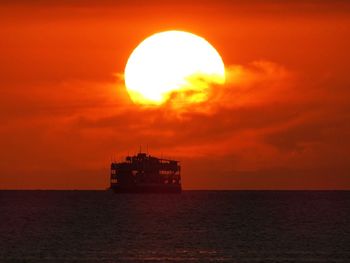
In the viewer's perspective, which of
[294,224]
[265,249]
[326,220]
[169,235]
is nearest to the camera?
[265,249]

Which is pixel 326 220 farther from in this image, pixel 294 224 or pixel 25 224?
pixel 25 224

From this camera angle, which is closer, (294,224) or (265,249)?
(265,249)

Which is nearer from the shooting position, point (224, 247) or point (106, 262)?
point (106, 262)

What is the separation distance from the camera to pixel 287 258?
90625 millimetres

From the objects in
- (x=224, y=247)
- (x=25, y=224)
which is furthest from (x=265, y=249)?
(x=25, y=224)

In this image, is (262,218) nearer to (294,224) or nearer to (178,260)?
(294,224)

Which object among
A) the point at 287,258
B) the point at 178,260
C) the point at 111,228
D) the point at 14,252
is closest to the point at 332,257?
the point at 287,258

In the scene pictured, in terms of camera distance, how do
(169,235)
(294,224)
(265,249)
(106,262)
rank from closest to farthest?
(106,262) → (265,249) → (169,235) → (294,224)

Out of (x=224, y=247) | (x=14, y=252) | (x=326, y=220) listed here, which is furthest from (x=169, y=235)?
(x=326, y=220)

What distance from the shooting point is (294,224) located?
147 meters

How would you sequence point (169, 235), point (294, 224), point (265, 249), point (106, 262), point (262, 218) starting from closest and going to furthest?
1. point (106, 262)
2. point (265, 249)
3. point (169, 235)
4. point (294, 224)
5. point (262, 218)

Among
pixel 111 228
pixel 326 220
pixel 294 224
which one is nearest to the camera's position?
pixel 111 228

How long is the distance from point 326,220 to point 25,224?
160ft

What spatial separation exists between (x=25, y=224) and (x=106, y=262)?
189 feet
